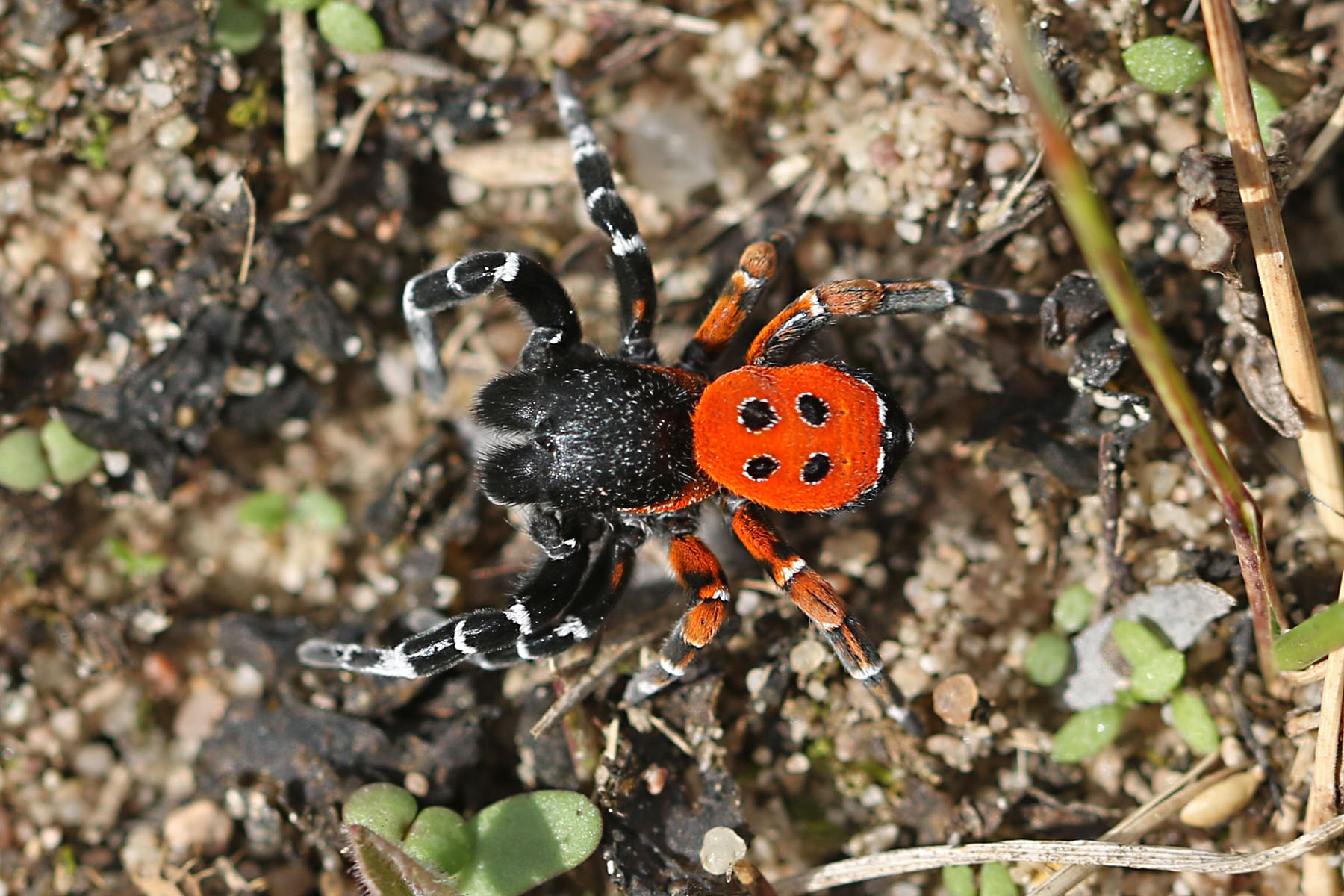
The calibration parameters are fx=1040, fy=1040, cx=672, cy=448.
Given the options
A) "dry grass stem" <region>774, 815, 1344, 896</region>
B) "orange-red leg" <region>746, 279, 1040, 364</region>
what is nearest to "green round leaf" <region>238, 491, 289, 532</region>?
"orange-red leg" <region>746, 279, 1040, 364</region>

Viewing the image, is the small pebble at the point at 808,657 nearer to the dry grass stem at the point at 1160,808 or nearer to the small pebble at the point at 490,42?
the dry grass stem at the point at 1160,808

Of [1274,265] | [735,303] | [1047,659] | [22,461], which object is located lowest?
[1047,659]

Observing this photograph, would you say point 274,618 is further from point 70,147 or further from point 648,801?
point 70,147

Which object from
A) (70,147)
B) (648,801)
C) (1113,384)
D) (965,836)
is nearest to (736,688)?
(648,801)

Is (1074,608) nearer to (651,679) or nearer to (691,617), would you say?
(691,617)

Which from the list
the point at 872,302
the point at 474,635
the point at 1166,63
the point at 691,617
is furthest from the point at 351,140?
the point at 1166,63

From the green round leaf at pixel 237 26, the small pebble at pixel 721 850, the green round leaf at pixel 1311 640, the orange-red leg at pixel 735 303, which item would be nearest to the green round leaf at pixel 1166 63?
the orange-red leg at pixel 735 303
